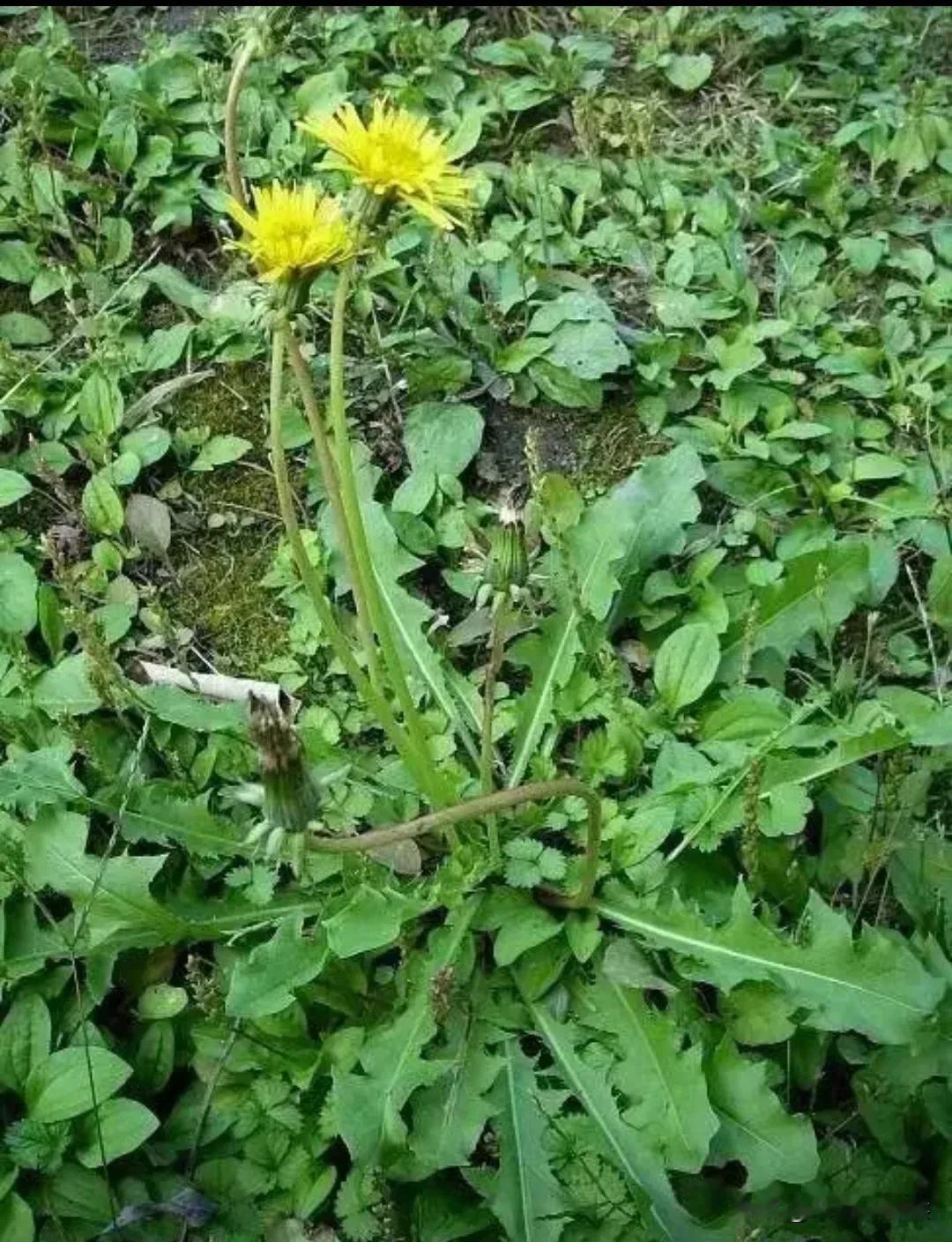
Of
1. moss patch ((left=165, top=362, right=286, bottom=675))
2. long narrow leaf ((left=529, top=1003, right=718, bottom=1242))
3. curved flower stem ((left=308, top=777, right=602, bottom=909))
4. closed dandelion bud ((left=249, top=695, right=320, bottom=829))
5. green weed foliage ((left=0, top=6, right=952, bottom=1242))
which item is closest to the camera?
closed dandelion bud ((left=249, top=695, right=320, bottom=829))

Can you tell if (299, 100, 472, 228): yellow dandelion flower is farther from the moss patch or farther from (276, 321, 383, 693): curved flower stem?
the moss patch

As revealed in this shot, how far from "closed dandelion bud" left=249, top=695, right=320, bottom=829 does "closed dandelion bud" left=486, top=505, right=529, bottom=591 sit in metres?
0.44

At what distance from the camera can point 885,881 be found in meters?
2.38

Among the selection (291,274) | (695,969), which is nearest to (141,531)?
(291,274)

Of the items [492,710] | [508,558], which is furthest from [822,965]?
[508,558]

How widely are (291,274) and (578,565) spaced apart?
1.04 m

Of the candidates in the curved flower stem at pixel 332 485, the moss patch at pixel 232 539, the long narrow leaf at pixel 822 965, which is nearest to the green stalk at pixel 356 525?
the curved flower stem at pixel 332 485

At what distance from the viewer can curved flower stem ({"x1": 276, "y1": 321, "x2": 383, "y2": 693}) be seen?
1.88m

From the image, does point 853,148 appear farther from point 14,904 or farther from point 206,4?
point 14,904

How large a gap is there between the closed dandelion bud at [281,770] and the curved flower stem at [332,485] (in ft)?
1.30

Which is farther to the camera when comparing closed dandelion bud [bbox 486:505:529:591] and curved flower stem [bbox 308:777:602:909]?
closed dandelion bud [bbox 486:505:529:591]

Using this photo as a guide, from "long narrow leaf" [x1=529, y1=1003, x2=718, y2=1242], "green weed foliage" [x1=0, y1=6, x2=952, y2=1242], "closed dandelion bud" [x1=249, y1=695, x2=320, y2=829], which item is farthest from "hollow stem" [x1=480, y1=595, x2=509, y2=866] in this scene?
"closed dandelion bud" [x1=249, y1=695, x2=320, y2=829]

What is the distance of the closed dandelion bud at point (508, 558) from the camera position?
76.8 inches

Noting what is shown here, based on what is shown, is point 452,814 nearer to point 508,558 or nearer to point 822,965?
point 508,558
